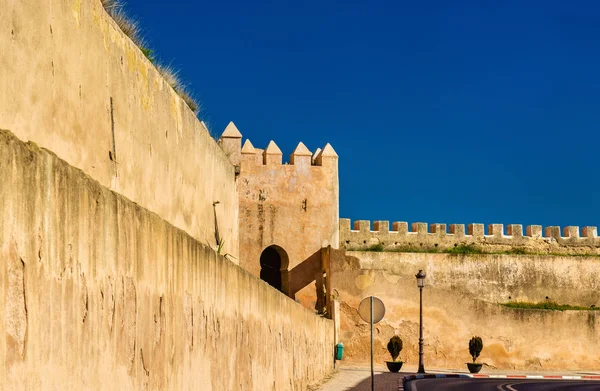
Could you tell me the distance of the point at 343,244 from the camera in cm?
3173

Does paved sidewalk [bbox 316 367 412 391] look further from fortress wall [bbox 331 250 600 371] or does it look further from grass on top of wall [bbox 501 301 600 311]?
grass on top of wall [bbox 501 301 600 311]

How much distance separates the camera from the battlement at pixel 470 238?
32.2 m

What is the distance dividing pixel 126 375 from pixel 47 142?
8.65ft

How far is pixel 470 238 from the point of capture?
3384cm

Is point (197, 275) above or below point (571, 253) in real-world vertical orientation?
below

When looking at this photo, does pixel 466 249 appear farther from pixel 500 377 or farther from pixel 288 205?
pixel 500 377

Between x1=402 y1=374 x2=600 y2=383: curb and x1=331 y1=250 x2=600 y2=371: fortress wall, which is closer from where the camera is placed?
x1=402 y1=374 x2=600 y2=383: curb

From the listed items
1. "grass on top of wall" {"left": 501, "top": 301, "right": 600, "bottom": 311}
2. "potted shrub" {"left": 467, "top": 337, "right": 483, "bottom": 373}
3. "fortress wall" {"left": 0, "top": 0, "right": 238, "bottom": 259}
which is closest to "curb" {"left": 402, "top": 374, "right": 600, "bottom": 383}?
"potted shrub" {"left": 467, "top": 337, "right": 483, "bottom": 373}

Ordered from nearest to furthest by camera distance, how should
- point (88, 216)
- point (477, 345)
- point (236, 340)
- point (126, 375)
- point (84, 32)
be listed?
point (88, 216) → point (126, 375) → point (84, 32) → point (236, 340) → point (477, 345)

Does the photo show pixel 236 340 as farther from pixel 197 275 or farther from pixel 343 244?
pixel 343 244

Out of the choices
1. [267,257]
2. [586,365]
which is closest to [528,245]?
[586,365]

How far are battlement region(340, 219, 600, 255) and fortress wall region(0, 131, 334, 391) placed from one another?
75.3 feet

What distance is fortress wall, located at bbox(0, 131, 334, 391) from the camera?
13.0 ft

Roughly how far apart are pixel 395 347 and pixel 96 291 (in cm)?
2343
